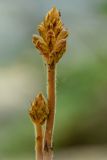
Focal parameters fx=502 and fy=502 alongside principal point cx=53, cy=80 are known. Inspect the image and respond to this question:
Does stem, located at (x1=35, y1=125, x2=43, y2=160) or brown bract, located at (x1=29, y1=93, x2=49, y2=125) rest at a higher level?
brown bract, located at (x1=29, y1=93, x2=49, y2=125)

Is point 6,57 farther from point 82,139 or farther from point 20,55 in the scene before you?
point 82,139

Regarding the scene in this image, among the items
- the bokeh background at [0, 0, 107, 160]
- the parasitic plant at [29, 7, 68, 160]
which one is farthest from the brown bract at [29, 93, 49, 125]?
the bokeh background at [0, 0, 107, 160]

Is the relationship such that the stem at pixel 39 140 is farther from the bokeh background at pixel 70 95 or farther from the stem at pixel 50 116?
the bokeh background at pixel 70 95

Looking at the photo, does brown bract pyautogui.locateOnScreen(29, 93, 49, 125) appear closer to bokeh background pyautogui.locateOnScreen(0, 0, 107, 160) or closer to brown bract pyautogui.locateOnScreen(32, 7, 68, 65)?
brown bract pyautogui.locateOnScreen(32, 7, 68, 65)

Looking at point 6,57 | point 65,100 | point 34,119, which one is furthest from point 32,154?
point 34,119

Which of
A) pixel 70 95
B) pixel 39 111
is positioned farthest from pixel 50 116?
pixel 70 95

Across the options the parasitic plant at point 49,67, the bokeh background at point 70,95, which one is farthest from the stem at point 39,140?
the bokeh background at point 70,95

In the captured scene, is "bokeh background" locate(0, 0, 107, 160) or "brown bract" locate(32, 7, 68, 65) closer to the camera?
"brown bract" locate(32, 7, 68, 65)
